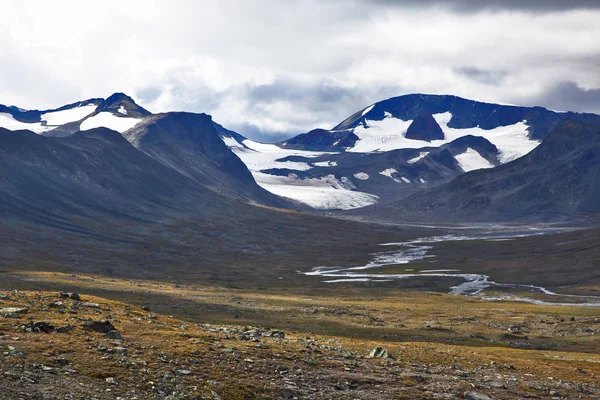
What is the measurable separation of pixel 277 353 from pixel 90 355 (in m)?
10.3

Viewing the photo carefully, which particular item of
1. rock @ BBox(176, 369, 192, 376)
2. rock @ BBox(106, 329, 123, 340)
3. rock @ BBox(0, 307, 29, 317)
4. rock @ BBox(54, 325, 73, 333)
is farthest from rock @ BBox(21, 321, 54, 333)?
rock @ BBox(176, 369, 192, 376)

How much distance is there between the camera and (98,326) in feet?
119

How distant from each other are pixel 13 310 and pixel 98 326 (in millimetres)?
4875

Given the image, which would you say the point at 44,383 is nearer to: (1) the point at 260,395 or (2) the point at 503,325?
(1) the point at 260,395

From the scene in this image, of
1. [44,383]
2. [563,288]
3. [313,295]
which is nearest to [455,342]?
[44,383]

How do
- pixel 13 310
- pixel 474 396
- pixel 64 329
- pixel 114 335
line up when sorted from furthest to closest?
pixel 13 310, pixel 114 335, pixel 64 329, pixel 474 396

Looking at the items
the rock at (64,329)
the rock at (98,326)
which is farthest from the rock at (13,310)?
the rock at (98,326)

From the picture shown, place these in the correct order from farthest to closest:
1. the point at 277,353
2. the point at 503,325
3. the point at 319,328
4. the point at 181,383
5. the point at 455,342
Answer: the point at 503,325 < the point at 319,328 < the point at 455,342 < the point at 277,353 < the point at 181,383

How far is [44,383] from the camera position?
87.4 feet

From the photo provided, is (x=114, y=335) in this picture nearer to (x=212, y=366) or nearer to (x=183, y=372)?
(x=212, y=366)

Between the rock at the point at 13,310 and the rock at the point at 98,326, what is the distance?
383cm

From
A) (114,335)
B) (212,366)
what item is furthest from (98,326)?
(212,366)

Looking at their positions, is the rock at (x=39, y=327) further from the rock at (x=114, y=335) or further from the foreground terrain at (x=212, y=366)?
Result: the rock at (x=114, y=335)

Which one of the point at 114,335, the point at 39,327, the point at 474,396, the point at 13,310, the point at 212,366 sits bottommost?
the point at 474,396
